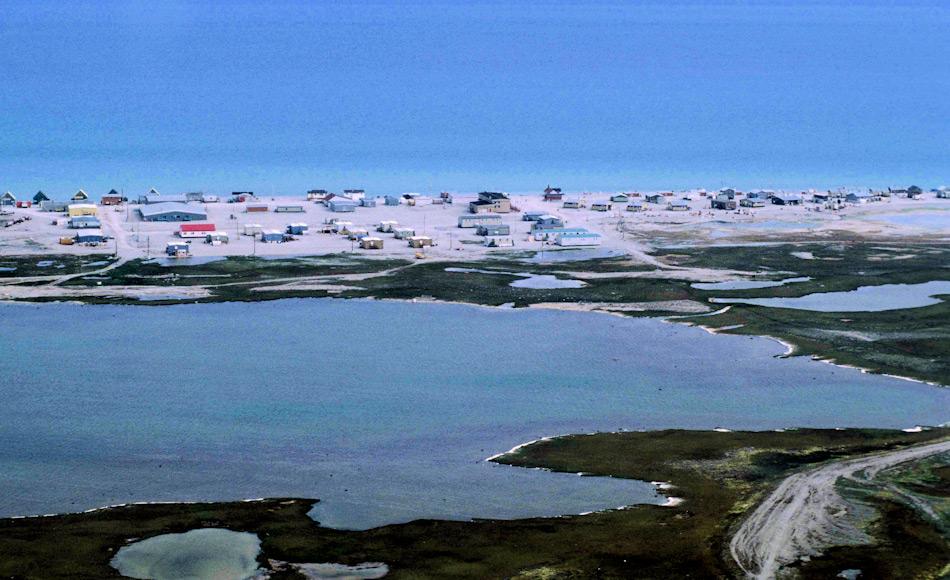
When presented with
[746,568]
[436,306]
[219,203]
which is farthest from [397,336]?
[219,203]

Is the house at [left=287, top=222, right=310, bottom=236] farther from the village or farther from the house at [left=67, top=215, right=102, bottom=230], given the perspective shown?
the house at [left=67, top=215, right=102, bottom=230]

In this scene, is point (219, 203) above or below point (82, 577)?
above

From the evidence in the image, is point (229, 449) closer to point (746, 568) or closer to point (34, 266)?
point (746, 568)

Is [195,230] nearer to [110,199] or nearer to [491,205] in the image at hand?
[110,199]

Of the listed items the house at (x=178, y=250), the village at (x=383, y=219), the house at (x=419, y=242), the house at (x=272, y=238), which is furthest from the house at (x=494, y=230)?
the house at (x=178, y=250)

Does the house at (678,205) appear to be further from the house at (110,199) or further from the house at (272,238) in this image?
the house at (110,199)

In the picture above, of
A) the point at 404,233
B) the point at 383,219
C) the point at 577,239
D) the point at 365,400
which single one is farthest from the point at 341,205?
the point at 365,400
